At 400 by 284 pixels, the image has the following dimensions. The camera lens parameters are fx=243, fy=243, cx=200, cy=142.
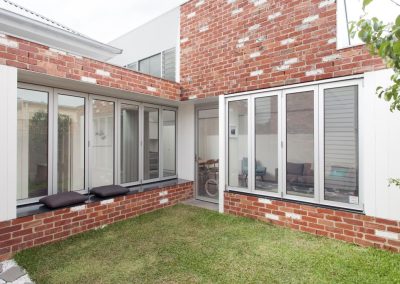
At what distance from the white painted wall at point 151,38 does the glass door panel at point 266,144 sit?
2916 mm

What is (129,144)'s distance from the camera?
210 inches

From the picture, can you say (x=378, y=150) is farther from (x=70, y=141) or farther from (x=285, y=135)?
(x=70, y=141)

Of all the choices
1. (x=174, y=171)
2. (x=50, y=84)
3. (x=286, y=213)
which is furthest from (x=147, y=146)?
(x=286, y=213)

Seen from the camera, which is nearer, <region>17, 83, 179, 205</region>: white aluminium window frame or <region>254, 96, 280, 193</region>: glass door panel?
<region>17, 83, 179, 205</region>: white aluminium window frame

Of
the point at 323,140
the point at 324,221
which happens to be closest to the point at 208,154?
the point at 323,140

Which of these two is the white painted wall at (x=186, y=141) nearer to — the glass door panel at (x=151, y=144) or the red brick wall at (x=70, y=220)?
the glass door panel at (x=151, y=144)

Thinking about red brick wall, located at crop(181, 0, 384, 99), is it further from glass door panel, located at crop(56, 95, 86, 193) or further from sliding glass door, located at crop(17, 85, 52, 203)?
sliding glass door, located at crop(17, 85, 52, 203)

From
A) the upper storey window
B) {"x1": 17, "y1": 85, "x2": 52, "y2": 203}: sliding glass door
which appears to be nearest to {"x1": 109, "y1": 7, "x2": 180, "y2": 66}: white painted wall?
{"x1": 17, "y1": 85, "x2": 52, "y2": 203}: sliding glass door

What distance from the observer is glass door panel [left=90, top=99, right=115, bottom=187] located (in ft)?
15.4

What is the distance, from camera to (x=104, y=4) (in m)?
6.22

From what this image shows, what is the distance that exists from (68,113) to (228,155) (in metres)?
3.07

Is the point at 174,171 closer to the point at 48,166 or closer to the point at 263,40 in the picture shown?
the point at 48,166

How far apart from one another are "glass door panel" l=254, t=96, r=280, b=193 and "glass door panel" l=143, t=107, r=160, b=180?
8.30 feet

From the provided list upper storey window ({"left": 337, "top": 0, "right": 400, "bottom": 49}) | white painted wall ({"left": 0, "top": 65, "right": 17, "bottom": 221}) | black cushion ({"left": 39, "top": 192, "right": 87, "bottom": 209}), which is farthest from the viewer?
black cushion ({"left": 39, "top": 192, "right": 87, "bottom": 209})
